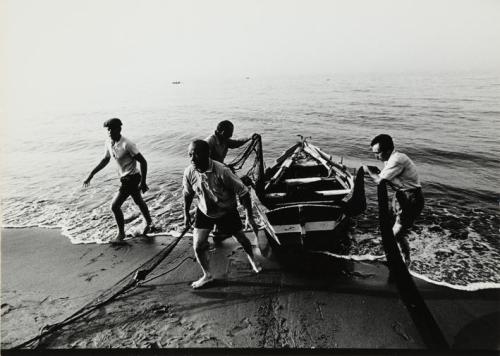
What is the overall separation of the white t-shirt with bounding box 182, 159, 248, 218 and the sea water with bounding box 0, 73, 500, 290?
2.64 m

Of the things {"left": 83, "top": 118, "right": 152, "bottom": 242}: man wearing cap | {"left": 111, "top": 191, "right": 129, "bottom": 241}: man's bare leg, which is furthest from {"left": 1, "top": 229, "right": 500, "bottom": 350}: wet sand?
{"left": 83, "top": 118, "right": 152, "bottom": 242}: man wearing cap

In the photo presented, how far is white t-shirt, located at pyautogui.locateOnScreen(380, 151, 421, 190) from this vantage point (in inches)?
143

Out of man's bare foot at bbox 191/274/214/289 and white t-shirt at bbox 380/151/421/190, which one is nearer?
white t-shirt at bbox 380/151/421/190

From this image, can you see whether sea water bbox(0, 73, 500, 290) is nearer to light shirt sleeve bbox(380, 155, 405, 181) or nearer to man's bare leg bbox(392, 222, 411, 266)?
man's bare leg bbox(392, 222, 411, 266)

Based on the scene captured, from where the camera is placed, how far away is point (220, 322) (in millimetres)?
3482

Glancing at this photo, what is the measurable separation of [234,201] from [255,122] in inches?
731

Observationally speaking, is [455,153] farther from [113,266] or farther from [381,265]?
[113,266]

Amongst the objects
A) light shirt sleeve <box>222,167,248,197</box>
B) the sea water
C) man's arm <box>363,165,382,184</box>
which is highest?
light shirt sleeve <box>222,167,248,197</box>

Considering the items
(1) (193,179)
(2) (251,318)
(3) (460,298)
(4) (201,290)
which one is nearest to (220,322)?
(2) (251,318)

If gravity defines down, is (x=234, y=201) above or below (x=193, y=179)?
below

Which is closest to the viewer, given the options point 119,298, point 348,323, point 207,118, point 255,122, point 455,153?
point 348,323

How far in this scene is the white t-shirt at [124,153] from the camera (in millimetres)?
4930

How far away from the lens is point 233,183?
352 centimetres

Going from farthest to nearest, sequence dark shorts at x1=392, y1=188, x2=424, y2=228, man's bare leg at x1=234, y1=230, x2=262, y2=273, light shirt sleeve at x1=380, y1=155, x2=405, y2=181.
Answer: man's bare leg at x1=234, y1=230, x2=262, y2=273 < dark shorts at x1=392, y1=188, x2=424, y2=228 < light shirt sleeve at x1=380, y1=155, x2=405, y2=181
